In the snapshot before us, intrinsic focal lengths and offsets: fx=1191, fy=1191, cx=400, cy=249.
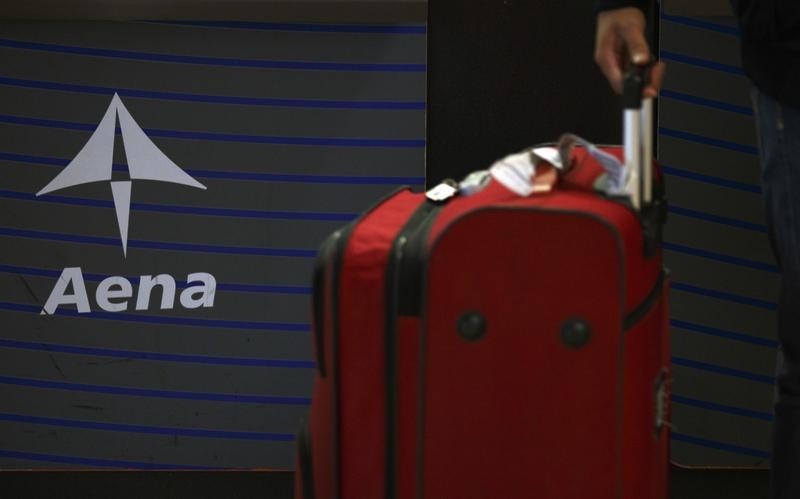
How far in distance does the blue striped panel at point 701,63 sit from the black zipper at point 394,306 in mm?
834

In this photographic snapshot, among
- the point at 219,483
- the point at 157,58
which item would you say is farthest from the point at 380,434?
the point at 157,58

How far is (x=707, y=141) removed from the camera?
2102 mm

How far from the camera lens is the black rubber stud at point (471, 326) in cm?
137

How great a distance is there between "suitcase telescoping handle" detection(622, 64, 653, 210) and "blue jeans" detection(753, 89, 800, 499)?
0.56 ft

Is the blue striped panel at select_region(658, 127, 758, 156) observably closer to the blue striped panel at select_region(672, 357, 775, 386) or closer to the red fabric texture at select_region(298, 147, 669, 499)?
the blue striped panel at select_region(672, 357, 775, 386)

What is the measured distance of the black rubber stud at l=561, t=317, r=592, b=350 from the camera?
134cm

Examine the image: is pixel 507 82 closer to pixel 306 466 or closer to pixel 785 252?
pixel 785 252

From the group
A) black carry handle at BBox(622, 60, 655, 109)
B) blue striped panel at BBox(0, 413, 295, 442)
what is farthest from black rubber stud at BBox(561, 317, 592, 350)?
blue striped panel at BBox(0, 413, 295, 442)

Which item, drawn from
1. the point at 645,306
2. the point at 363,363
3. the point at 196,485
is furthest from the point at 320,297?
the point at 196,485

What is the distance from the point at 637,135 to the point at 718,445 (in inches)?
37.6

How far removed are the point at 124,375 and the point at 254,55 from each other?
24.5 inches

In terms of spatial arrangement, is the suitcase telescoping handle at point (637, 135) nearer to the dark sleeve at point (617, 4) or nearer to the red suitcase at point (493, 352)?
the red suitcase at point (493, 352)

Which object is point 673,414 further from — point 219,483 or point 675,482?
point 219,483

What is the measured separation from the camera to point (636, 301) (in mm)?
1376
